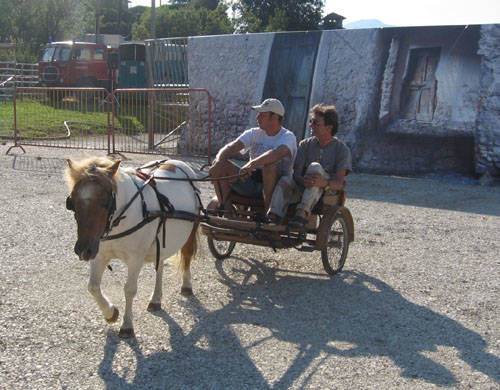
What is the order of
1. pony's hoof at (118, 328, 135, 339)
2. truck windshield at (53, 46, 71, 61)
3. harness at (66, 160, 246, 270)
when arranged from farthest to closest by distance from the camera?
1. truck windshield at (53, 46, 71, 61)
2. pony's hoof at (118, 328, 135, 339)
3. harness at (66, 160, 246, 270)

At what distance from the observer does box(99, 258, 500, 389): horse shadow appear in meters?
3.87

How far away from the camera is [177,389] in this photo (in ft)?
11.9

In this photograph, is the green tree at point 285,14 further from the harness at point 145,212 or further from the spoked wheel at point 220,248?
the harness at point 145,212

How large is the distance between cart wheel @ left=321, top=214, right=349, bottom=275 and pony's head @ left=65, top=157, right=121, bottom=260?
273cm

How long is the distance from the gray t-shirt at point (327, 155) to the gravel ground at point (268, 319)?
3.90ft

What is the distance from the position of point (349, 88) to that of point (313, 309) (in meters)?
9.36

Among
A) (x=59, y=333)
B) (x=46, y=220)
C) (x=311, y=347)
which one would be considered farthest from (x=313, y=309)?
(x=46, y=220)

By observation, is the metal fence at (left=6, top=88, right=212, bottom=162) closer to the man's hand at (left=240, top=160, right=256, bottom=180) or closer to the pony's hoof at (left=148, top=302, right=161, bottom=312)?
the man's hand at (left=240, top=160, right=256, bottom=180)

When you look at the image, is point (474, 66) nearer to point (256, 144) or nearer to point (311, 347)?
point (256, 144)

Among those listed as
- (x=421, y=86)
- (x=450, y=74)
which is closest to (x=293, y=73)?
(x=421, y=86)

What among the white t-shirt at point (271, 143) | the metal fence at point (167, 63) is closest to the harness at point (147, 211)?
the white t-shirt at point (271, 143)

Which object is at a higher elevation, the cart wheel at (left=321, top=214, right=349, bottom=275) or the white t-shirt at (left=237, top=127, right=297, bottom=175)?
the white t-shirt at (left=237, top=127, right=297, bottom=175)

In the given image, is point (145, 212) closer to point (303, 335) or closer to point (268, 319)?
point (268, 319)

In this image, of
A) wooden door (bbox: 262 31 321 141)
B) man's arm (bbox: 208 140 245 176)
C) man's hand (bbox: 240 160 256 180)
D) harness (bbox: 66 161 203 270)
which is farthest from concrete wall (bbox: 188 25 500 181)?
harness (bbox: 66 161 203 270)
